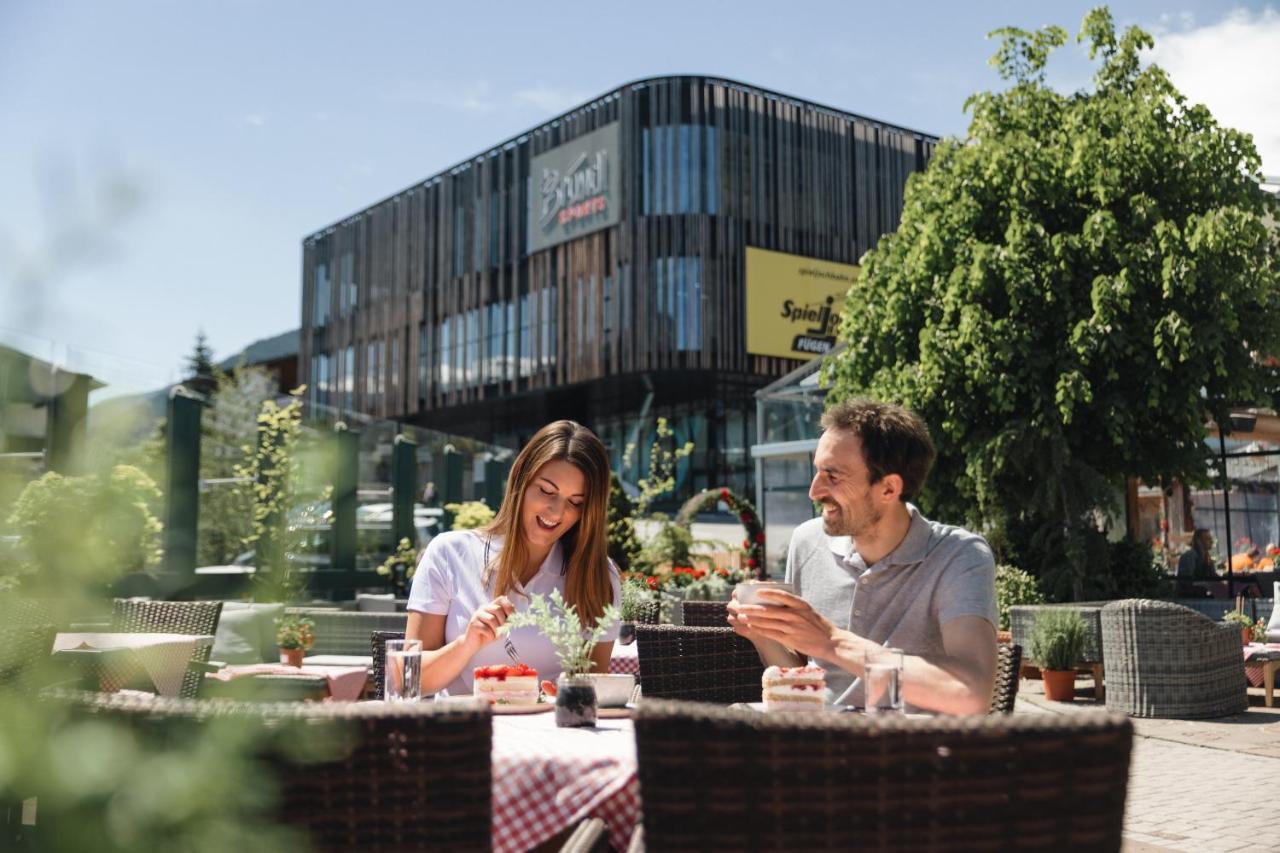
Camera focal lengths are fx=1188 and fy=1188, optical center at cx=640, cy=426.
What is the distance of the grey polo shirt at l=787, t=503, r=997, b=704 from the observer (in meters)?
3.01

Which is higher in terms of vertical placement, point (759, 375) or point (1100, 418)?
point (759, 375)

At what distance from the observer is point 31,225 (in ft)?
1.89

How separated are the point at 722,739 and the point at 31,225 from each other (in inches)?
48.6

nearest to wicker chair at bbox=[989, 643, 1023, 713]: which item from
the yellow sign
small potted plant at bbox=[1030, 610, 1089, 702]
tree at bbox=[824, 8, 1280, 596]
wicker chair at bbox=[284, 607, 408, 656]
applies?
wicker chair at bbox=[284, 607, 408, 656]

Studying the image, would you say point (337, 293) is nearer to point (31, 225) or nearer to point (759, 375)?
point (759, 375)

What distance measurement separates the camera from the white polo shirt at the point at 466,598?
138 inches

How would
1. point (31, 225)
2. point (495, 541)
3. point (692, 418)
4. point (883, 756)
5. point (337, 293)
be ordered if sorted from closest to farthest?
point (31, 225)
point (883, 756)
point (495, 541)
point (692, 418)
point (337, 293)

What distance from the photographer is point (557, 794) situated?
214 cm

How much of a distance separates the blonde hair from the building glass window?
46.0 metres

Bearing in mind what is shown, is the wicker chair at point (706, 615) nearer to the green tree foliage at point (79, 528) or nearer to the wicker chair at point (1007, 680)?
the wicker chair at point (1007, 680)

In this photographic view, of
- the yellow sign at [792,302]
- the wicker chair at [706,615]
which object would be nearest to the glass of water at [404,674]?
the wicker chair at [706,615]

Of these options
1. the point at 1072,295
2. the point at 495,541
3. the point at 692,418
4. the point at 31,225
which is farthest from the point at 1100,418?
the point at 692,418

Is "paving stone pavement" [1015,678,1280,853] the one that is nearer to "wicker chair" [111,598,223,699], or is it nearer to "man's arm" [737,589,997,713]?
"man's arm" [737,589,997,713]

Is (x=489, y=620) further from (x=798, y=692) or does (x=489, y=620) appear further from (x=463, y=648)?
(x=798, y=692)
